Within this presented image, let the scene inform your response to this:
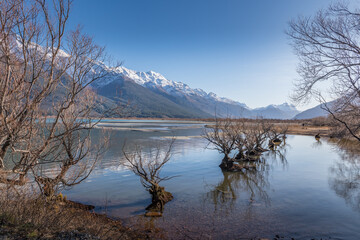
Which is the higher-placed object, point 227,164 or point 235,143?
point 235,143

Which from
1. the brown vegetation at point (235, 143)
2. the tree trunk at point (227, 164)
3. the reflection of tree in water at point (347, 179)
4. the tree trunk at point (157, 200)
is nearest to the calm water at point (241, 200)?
the reflection of tree in water at point (347, 179)

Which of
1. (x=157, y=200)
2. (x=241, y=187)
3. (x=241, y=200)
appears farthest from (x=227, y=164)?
→ (x=157, y=200)

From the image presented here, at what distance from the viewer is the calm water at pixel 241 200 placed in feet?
31.4

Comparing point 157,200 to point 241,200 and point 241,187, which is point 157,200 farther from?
point 241,187

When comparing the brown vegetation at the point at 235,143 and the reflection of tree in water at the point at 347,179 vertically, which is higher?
the brown vegetation at the point at 235,143

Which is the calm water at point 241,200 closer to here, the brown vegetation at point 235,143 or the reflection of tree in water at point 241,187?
the reflection of tree in water at point 241,187

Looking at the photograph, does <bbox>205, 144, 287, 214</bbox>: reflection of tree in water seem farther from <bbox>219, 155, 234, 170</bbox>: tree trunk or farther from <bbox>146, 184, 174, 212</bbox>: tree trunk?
<bbox>146, 184, 174, 212</bbox>: tree trunk

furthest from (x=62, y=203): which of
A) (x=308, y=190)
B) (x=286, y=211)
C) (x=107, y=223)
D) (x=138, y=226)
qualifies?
(x=308, y=190)

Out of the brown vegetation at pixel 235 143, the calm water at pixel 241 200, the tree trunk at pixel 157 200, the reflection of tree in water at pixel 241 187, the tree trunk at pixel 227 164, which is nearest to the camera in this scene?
the calm water at pixel 241 200

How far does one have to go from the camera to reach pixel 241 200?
13016 mm

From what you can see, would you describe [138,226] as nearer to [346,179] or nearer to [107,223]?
[107,223]

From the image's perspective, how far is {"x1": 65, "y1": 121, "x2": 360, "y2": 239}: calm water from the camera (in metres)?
9.57

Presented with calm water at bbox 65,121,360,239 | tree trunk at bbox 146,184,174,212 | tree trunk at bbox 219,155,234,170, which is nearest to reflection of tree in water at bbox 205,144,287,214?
calm water at bbox 65,121,360,239

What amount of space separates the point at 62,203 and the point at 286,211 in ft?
35.9
